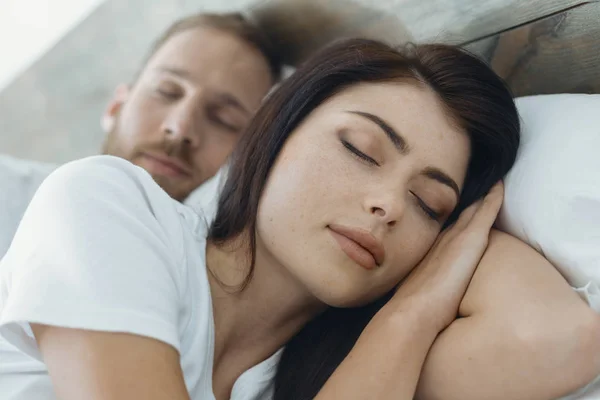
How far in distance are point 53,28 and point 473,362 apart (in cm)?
180

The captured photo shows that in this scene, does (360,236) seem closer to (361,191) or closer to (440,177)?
(361,191)

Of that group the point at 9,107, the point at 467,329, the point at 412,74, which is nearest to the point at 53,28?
the point at 9,107

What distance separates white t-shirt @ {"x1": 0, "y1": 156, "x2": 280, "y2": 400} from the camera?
0.69 m

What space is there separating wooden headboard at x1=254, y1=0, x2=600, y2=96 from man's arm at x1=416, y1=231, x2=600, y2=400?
423 millimetres

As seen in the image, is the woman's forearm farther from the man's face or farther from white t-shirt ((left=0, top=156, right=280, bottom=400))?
the man's face

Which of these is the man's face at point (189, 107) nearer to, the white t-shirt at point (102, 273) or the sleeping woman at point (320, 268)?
the sleeping woman at point (320, 268)

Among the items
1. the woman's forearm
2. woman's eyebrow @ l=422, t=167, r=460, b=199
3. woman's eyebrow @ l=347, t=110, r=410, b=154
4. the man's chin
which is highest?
woman's eyebrow @ l=347, t=110, r=410, b=154

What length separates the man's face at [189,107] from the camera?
143 cm

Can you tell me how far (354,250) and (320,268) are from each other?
0.05 metres

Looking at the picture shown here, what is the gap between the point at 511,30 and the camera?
1172 mm

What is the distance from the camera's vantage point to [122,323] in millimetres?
680

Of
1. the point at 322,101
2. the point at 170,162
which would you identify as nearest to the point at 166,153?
the point at 170,162

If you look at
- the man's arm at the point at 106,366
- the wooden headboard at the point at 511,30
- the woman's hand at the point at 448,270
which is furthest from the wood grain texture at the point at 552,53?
the man's arm at the point at 106,366

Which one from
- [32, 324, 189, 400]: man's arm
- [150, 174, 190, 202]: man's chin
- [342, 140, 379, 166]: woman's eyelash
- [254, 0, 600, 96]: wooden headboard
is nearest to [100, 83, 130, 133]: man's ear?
[150, 174, 190, 202]: man's chin
